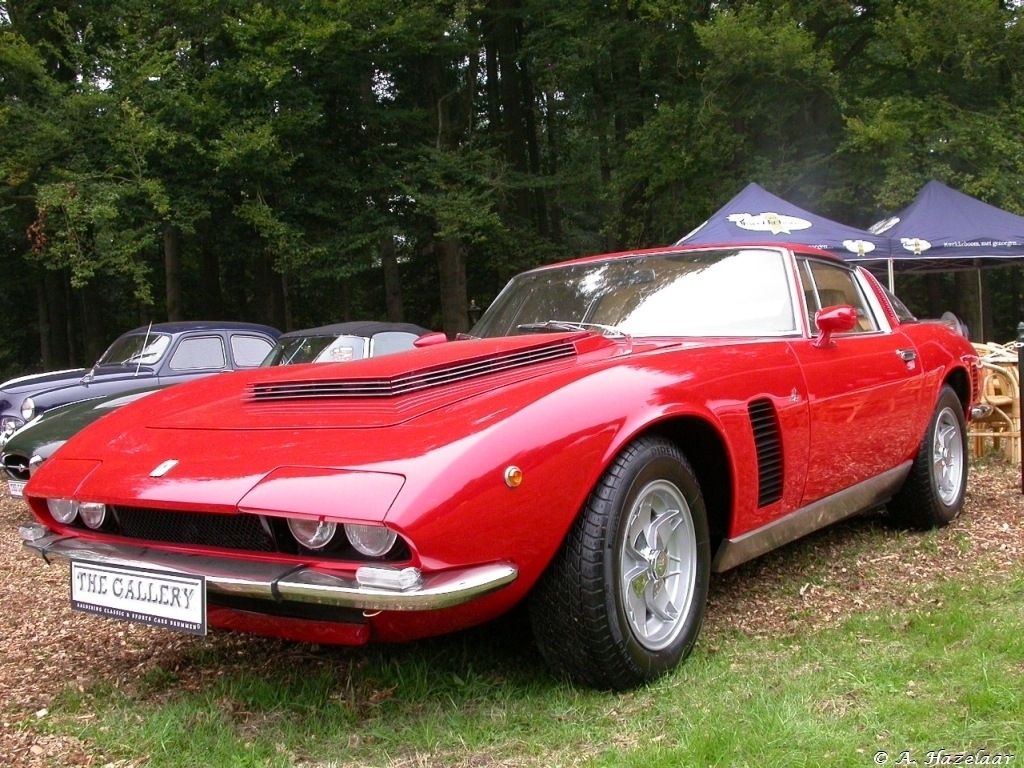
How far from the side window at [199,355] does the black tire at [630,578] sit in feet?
22.9

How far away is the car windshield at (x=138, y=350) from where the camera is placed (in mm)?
8547

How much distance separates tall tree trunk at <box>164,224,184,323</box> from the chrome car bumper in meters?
17.4

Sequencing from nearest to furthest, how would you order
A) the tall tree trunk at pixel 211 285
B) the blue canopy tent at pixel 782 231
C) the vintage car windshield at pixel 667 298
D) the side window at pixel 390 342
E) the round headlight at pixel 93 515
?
1. the round headlight at pixel 93 515
2. the vintage car windshield at pixel 667 298
3. the side window at pixel 390 342
4. the blue canopy tent at pixel 782 231
5. the tall tree trunk at pixel 211 285

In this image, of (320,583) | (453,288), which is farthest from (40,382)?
(453,288)

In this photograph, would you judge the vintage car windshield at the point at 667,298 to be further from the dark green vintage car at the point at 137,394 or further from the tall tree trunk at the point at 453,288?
the tall tree trunk at the point at 453,288

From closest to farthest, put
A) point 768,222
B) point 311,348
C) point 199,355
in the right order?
point 311,348
point 199,355
point 768,222

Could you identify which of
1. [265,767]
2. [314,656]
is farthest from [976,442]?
[265,767]

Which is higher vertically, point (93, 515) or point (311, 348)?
point (311, 348)

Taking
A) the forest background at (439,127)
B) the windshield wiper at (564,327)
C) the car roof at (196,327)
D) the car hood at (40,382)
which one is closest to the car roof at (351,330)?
the car roof at (196,327)

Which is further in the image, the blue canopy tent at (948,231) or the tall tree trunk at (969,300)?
the tall tree trunk at (969,300)

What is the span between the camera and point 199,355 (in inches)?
351

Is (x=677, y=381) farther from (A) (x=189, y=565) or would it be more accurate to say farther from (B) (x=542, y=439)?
(A) (x=189, y=565)

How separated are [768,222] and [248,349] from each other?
5817mm

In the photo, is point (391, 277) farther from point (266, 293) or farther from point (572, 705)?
point (572, 705)
